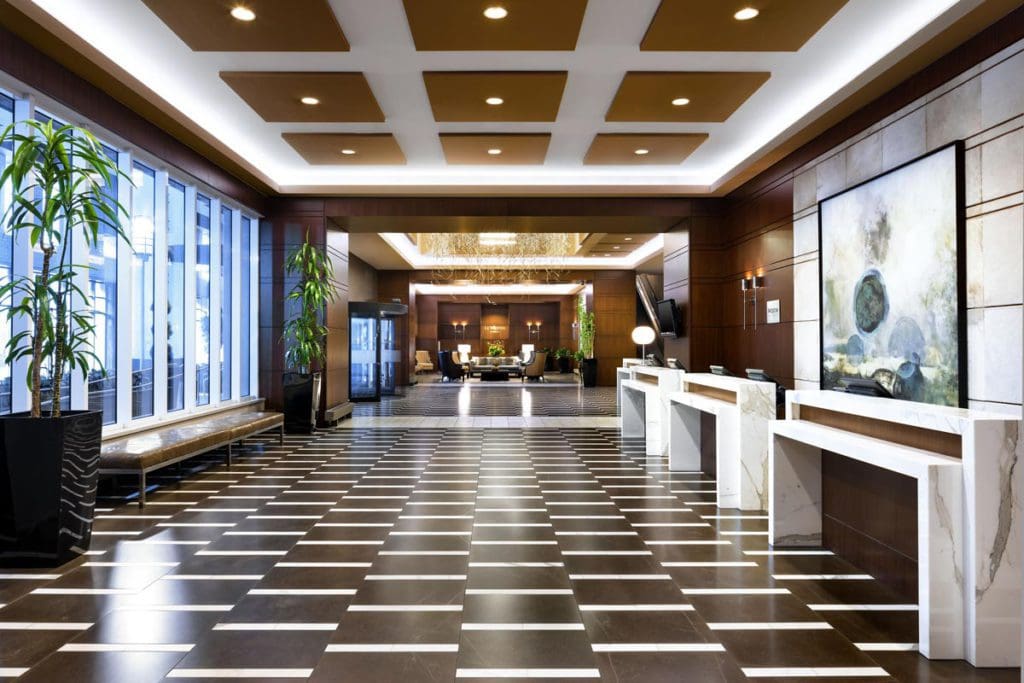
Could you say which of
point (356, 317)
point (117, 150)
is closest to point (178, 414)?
point (117, 150)

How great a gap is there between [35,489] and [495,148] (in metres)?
6.11

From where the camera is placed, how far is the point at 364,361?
1443 cm

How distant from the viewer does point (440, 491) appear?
549 centimetres

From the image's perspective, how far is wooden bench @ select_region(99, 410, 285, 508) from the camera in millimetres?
4961

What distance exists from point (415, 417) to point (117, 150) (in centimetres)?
612

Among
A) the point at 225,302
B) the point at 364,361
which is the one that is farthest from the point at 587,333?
the point at 225,302

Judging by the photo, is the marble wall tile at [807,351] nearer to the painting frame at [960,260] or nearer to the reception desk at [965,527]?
the painting frame at [960,260]

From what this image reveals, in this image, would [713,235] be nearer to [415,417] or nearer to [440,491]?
[415,417]

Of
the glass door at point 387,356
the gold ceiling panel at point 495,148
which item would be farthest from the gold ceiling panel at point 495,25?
the glass door at point 387,356

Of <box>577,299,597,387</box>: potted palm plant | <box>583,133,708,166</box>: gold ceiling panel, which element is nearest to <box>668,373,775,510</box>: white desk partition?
<box>583,133,708,166</box>: gold ceiling panel

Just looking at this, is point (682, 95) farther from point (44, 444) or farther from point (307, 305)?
point (44, 444)

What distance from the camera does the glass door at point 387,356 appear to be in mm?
15787

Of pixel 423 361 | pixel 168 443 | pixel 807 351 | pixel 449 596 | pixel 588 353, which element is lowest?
pixel 449 596

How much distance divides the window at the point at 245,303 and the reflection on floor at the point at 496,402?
2521mm
